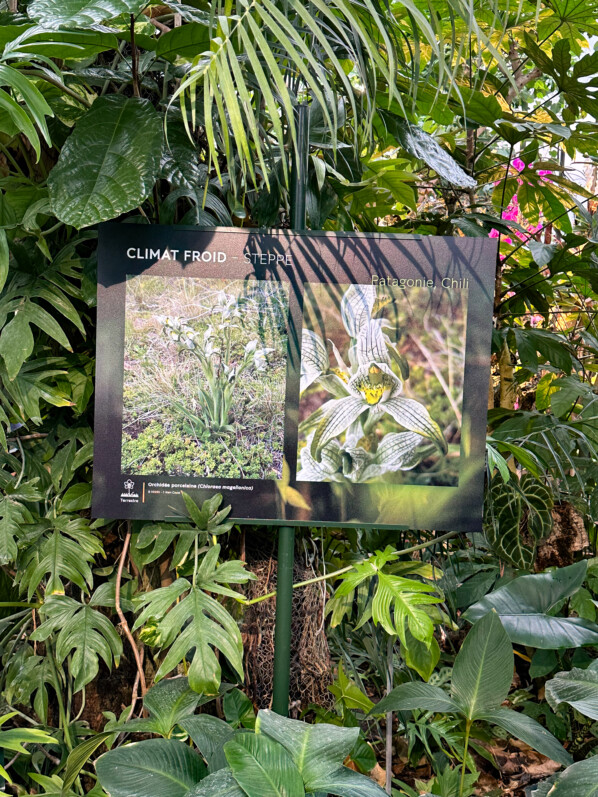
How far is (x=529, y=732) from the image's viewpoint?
112 cm

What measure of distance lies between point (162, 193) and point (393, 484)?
72cm

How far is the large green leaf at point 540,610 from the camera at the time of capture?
1307 mm

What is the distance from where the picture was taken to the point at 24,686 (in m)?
1.25

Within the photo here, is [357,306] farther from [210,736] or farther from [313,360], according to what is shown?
[210,736]

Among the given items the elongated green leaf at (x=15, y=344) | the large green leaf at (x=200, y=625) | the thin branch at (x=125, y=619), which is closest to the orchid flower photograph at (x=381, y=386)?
the large green leaf at (x=200, y=625)

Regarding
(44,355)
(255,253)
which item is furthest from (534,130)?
(44,355)

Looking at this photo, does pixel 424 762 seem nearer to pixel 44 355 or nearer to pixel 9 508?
pixel 9 508

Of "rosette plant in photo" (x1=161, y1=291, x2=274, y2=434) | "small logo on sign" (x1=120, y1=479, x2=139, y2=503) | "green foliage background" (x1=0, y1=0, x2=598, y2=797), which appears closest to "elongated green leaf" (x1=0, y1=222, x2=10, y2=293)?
"green foliage background" (x1=0, y1=0, x2=598, y2=797)

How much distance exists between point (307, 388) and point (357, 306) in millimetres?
168

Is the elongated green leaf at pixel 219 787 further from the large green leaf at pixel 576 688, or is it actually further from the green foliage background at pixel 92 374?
the large green leaf at pixel 576 688

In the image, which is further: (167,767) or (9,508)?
(9,508)

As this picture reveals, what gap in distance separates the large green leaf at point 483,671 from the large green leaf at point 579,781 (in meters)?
0.15

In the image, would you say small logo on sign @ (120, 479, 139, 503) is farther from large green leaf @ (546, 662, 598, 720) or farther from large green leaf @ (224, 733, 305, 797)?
large green leaf @ (546, 662, 598, 720)

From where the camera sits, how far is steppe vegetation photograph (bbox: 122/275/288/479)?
1179 mm
